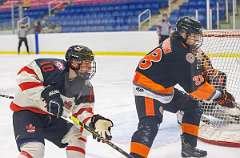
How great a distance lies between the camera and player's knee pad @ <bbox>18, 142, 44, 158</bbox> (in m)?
2.09

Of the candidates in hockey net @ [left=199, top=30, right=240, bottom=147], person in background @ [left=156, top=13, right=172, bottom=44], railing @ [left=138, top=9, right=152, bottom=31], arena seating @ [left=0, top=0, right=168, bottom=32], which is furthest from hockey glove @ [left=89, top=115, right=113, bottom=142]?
arena seating @ [left=0, top=0, right=168, bottom=32]

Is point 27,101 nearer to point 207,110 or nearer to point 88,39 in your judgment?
point 207,110

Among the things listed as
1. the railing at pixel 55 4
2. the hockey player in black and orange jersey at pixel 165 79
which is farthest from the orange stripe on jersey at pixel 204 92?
the railing at pixel 55 4

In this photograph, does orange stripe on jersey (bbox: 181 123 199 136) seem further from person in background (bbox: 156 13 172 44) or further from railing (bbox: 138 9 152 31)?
railing (bbox: 138 9 152 31)

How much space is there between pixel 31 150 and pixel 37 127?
0.56 ft

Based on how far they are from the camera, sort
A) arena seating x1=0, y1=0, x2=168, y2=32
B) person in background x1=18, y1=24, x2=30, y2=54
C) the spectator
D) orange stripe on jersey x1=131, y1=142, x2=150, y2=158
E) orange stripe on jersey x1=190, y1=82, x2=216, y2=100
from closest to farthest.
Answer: orange stripe on jersey x1=131, y1=142, x2=150, y2=158, orange stripe on jersey x1=190, y1=82, x2=216, y2=100, arena seating x1=0, y1=0, x2=168, y2=32, person in background x1=18, y1=24, x2=30, y2=54, the spectator

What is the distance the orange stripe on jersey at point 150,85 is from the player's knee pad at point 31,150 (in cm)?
72

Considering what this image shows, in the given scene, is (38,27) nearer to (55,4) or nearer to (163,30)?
(55,4)

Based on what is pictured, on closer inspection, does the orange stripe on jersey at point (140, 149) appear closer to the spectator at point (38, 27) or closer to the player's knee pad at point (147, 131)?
the player's knee pad at point (147, 131)

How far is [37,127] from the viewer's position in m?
2.24

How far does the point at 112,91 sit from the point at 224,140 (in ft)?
8.96

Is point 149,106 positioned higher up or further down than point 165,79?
further down

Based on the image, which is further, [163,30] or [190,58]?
[163,30]

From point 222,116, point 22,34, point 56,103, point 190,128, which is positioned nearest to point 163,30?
point 22,34
